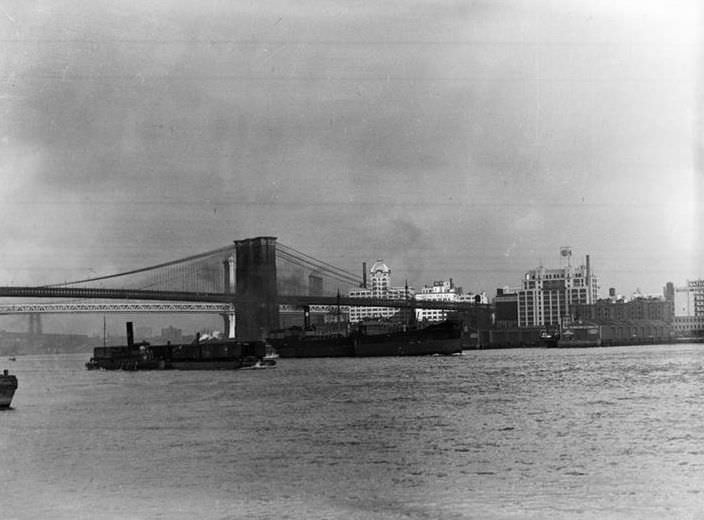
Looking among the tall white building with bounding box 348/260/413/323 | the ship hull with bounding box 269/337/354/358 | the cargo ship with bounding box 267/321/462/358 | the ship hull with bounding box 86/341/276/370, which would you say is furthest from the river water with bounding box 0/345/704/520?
the tall white building with bounding box 348/260/413/323

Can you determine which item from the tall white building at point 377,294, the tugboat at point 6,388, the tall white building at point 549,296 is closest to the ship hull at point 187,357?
the tugboat at point 6,388

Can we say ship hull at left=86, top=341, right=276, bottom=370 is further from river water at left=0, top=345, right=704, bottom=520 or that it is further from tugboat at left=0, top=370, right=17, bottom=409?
tugboat at left=0, top=370, right=17, bottom=409

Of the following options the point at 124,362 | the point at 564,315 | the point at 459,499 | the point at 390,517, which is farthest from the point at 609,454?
the point at 564,315

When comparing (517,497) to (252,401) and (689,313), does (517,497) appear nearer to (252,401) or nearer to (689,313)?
(252,401)

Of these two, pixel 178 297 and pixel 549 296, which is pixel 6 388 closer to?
pixel 178 297

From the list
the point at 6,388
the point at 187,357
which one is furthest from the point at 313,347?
the point at 6,388

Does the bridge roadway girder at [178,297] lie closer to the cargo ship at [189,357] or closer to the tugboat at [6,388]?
the cargo ship at [189,357]
